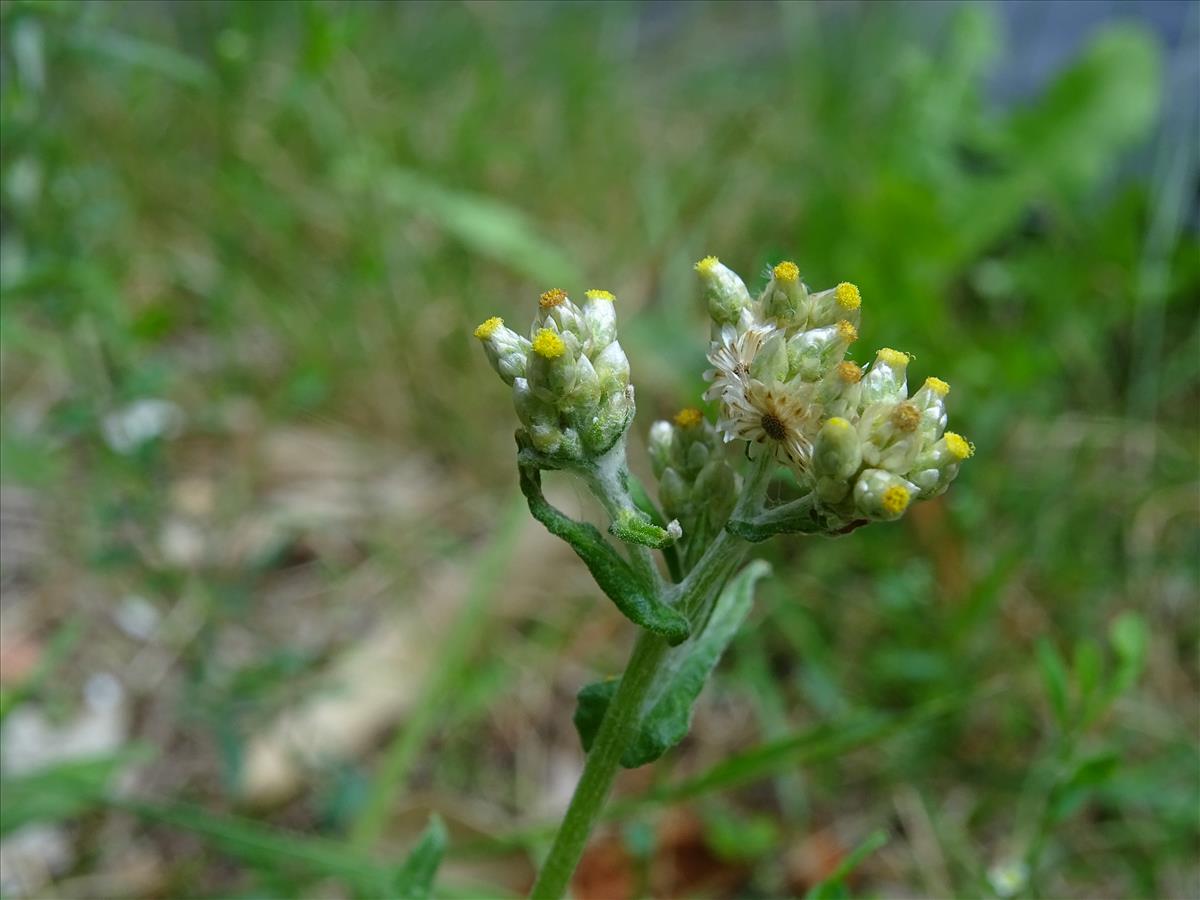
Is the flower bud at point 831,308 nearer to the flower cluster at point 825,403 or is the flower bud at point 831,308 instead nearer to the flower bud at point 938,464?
the flower cluster at point 825,403

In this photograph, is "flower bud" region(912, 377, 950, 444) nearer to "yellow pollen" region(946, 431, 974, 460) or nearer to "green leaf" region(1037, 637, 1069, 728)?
"yellow pollen" region(946, 431, 974, 460)

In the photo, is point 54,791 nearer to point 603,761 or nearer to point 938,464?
point 603,761

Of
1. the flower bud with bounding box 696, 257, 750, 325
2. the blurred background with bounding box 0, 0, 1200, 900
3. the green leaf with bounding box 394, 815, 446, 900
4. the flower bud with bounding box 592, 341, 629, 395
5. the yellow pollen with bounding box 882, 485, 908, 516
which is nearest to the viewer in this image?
the yellow pollen with bounding box 882, 485, 908, 516

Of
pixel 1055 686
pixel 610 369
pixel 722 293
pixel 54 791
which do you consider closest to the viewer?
pixel 610 369

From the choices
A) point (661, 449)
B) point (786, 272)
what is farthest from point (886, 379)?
point (661, 449)

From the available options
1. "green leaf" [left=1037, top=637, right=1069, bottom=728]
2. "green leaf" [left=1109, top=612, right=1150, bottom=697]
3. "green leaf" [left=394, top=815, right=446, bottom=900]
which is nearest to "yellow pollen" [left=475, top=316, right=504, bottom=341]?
"green leaf" [left=394, top=815, right=446, bottom=900]

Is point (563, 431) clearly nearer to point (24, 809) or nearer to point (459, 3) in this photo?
point (24, 809)
